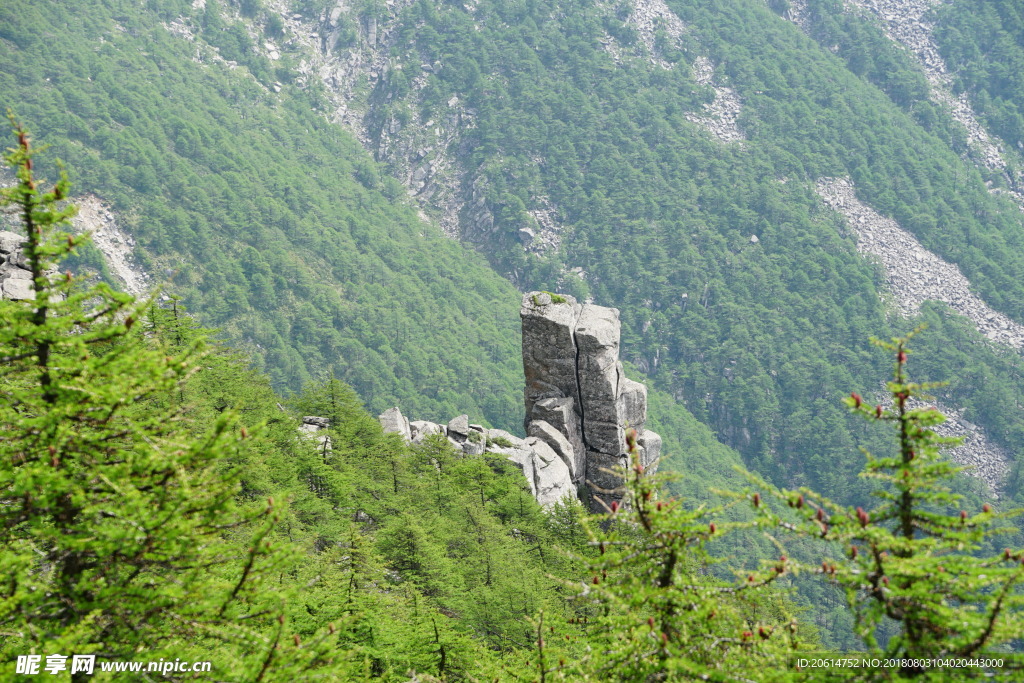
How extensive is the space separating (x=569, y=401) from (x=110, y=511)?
46.2m

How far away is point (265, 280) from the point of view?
7441 inches

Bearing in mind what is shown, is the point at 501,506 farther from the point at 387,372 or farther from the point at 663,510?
the point at 387,372

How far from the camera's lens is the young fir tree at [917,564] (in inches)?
331

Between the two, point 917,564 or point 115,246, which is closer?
point 917,564

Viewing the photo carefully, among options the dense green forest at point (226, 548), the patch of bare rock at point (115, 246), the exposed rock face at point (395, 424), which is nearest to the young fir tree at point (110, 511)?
the dense green forest at point (226, 548)

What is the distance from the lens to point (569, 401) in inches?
2159

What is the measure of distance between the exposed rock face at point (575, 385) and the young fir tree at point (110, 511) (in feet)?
144

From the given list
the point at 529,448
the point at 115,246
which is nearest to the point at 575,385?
the point at 529,448

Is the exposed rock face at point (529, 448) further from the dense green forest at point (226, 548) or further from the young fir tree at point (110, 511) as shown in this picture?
Answer: the young fir tree at point (110, 511)

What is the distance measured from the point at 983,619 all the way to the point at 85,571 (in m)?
10.5

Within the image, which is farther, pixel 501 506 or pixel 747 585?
pixel 501 506

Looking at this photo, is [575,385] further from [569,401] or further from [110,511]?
[110,511]

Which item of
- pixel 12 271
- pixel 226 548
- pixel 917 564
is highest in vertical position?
pixel 12 271

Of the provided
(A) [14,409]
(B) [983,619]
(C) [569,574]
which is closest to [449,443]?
(C) [569,574]
